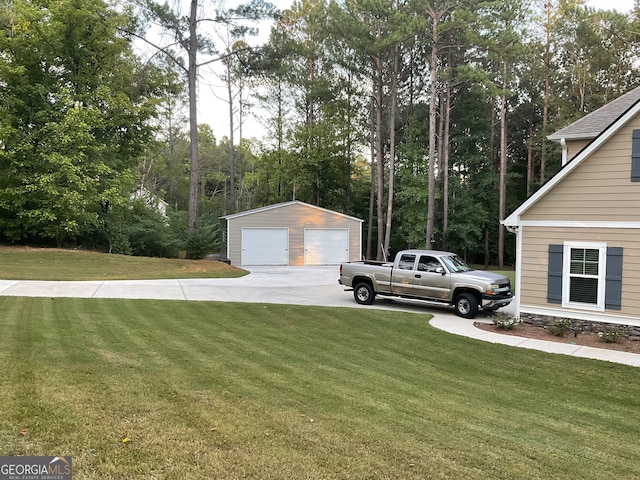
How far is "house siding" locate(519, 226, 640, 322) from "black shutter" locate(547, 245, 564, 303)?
0.10 metres

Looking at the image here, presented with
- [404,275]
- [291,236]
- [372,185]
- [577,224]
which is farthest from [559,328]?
[372,185]

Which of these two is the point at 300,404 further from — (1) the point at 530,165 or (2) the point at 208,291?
(1) the point at 530,165

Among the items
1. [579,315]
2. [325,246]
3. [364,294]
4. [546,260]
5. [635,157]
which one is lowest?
[364,294]

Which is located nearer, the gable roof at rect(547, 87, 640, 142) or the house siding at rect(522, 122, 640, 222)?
the house siding at rect(522, 122, 640, 222)

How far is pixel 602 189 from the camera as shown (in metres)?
9.83

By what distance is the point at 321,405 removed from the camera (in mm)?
4816

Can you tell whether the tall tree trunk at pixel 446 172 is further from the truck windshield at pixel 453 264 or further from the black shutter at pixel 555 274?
the black shutter at pixel 555 274

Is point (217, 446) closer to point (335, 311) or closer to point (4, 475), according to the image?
point (4, 475)

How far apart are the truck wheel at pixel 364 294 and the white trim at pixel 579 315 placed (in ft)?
13.6

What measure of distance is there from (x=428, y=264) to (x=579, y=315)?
12.7 feet

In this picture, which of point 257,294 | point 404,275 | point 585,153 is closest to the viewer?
point 585,153

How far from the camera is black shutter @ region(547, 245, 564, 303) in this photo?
10.3 meters

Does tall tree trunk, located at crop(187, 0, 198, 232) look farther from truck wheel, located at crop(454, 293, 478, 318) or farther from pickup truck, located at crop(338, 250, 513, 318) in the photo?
truck wheel, located at crop(454, 293, 478, 318)

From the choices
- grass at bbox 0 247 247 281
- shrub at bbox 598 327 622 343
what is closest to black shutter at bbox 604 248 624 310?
shrub at bbox 598 327 622 343
